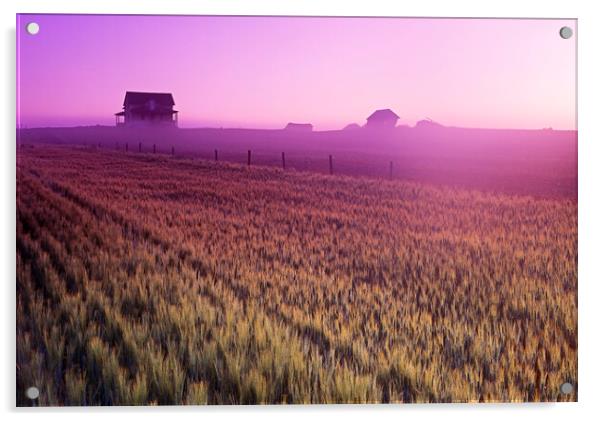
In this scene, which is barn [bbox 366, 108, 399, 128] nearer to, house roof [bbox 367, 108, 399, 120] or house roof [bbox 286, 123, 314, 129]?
house roof [bbox 367, 108, 399, 120]

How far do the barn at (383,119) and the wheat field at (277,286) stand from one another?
1.06 ft

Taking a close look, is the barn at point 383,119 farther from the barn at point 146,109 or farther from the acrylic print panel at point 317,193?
the barn at point 146,109

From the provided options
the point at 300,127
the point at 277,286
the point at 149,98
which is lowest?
the point at 277,286

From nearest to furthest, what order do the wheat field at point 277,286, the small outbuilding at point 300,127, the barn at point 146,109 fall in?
the wheat field at point 277,286
the barn at point 146,109
the small outbuilding at point 300,127

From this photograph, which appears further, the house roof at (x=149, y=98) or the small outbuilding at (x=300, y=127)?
the small outbuilding at (x=300, y=127)

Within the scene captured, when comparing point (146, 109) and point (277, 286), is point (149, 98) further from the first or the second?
point (277, 286)

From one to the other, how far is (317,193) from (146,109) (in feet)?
3.42

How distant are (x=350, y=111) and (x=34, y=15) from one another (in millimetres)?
1785

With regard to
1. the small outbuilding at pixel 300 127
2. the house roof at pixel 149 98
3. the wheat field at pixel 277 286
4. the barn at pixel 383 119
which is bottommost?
the wheat field at pixel 277 286

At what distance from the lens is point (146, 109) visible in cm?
382

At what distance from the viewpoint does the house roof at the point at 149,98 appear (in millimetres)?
3861

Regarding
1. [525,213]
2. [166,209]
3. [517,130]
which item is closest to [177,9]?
[166,209]
